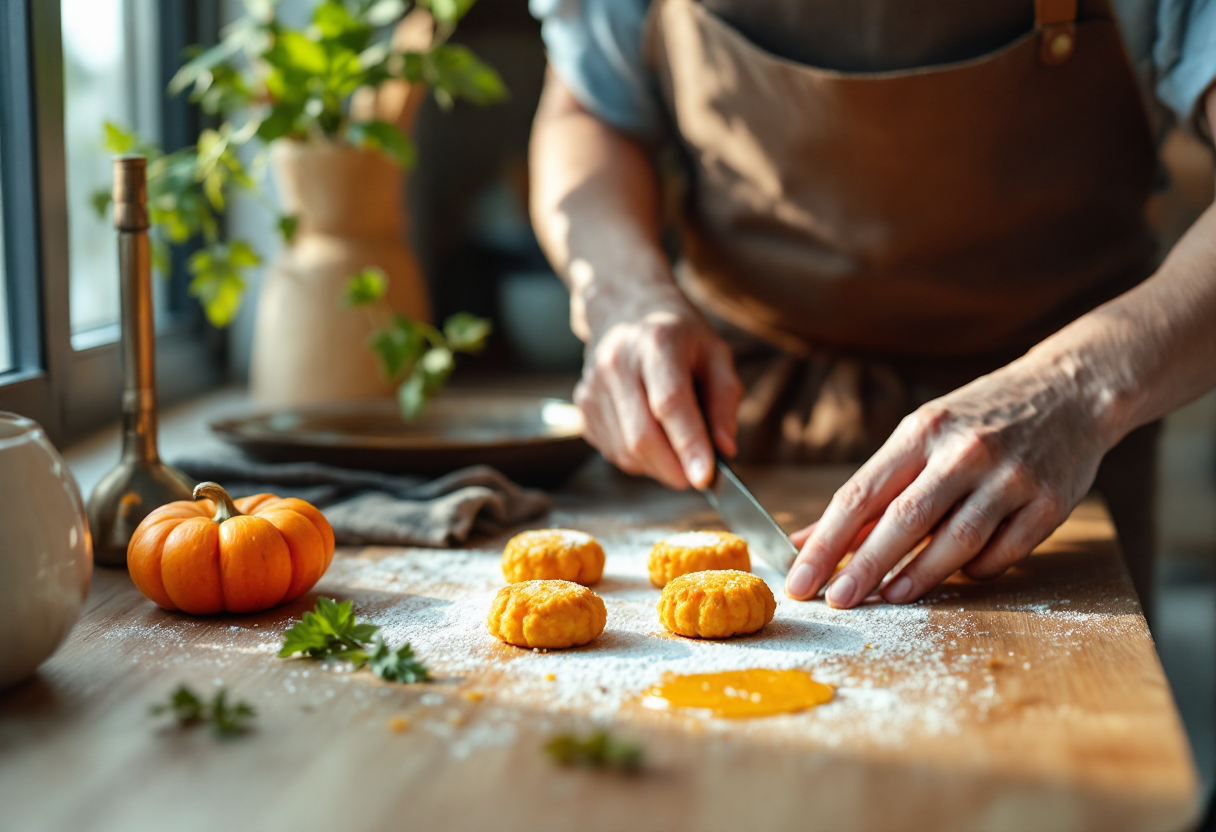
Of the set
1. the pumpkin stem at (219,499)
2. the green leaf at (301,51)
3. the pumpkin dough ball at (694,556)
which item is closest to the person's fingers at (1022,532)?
the pumpkin dough ball at (694,556)

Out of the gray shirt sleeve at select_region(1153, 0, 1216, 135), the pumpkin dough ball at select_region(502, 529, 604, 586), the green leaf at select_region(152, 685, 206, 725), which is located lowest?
the pumpkin dough ball at select_region(502, 529, 604, 586)

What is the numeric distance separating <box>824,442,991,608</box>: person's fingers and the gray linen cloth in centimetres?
44

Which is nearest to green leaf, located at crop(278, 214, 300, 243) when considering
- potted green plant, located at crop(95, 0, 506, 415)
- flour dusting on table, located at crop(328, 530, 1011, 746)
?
potted green plant, located at crop(95, 0, 506, 415)

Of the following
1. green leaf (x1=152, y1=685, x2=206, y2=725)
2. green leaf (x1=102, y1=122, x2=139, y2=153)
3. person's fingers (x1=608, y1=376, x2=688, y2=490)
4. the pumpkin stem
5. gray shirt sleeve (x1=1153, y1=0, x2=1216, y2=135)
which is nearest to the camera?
green leaf (x1=152, y1=685, x2=206, y2=725)

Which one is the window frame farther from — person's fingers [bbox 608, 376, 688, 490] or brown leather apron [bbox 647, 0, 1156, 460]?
brown leather apron [bbox 647, 0, 1156, 460]

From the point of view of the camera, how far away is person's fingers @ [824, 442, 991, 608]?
3.38 feet

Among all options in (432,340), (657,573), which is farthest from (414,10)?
(657,573)

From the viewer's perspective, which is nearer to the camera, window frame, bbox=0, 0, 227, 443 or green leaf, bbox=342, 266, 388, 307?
window frame, bbox=0, 0, 227, 443

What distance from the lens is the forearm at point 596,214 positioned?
1.49 meters

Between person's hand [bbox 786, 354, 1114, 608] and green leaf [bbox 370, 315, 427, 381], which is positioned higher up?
person's hand [bbox 786, 354, 1114, 608]

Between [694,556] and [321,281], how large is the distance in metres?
1.08

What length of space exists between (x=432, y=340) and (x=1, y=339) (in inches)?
25.5

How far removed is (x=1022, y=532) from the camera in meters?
1.06

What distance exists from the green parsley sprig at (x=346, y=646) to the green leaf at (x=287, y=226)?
3.76 feet
